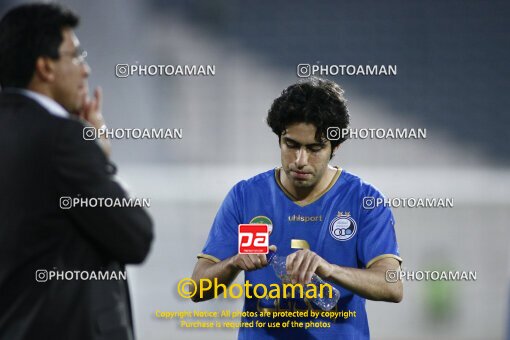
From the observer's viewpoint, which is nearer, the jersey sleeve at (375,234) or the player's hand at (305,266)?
the player's hand at (305,266)

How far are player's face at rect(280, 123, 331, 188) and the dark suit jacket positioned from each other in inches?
27.1

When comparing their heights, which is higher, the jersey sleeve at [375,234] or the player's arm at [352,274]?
the jersey sleeve at [375,234]

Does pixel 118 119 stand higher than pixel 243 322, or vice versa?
pixel 118 119

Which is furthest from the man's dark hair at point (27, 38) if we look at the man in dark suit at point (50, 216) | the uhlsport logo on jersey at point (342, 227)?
the uhlsport logo on jersey at point (342, 227)

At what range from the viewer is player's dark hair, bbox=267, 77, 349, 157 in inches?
85.1

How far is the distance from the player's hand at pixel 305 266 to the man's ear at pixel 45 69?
0.70 m

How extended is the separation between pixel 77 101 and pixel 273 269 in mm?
688

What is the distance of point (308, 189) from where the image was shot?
7.00 ft

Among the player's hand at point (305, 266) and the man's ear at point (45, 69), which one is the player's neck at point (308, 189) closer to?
the player's hand at point (305, 266)

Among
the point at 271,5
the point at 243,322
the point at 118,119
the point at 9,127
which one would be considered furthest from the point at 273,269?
the point at 271,5

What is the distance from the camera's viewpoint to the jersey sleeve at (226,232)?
2094mm

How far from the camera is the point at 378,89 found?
5004mm

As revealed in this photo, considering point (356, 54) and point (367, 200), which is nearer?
point (367, 200)

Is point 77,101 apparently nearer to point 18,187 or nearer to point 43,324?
point 18,187
